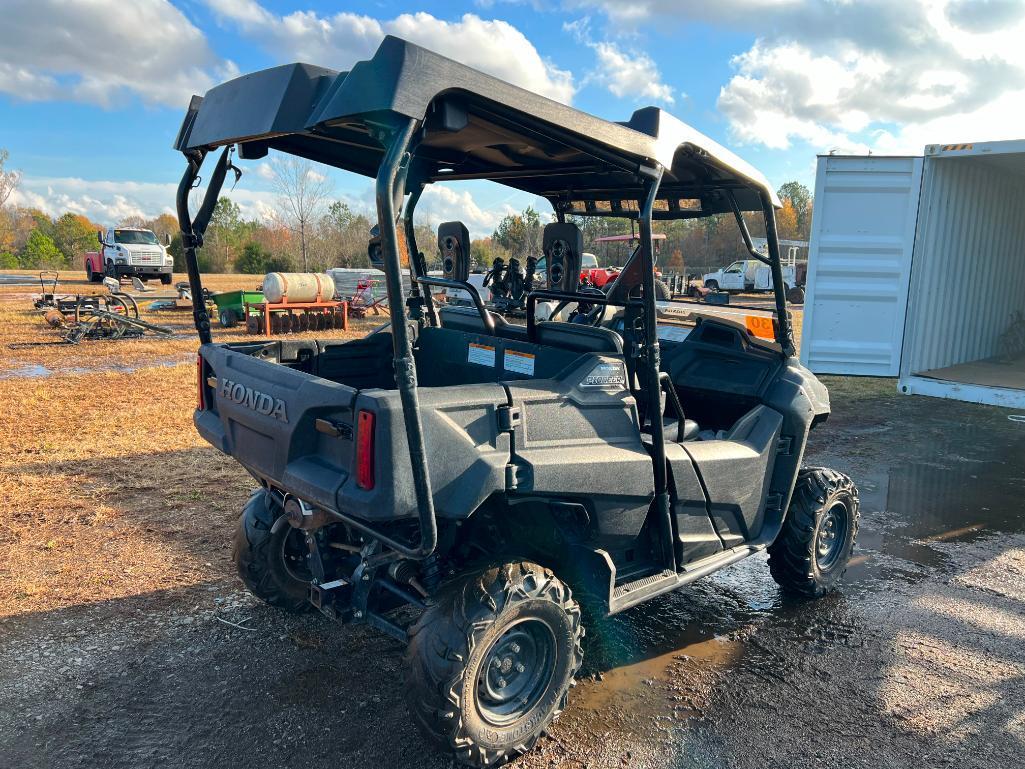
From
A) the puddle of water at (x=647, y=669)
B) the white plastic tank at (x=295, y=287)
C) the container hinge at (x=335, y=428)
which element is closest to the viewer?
the container hinge at (x=335, y=428)

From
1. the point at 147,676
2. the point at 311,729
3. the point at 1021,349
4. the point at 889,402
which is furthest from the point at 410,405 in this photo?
the point at 1021,349

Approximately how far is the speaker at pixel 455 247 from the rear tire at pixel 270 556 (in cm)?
149

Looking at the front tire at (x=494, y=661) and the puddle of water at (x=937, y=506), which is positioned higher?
the front tire at (x=494, y=661)

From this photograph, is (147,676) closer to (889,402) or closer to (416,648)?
(416,648)

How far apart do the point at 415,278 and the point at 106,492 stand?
332 centimetres

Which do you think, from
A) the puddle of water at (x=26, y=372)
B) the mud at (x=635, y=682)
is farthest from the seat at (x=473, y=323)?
the puddle of water at (x=26, y=372)

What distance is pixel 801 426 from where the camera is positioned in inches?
152

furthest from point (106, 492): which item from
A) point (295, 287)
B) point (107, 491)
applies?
point (295, 287)

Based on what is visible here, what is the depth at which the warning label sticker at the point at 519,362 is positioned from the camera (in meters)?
3.25

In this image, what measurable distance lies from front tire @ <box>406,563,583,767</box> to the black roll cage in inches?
12.4

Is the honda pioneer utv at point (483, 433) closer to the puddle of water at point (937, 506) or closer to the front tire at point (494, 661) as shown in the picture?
the front tire at point (494, 661)

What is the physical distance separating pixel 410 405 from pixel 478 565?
0.88m

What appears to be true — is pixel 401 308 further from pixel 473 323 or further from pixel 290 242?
pixel 290 242

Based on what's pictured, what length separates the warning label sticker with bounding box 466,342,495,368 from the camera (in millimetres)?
3463
